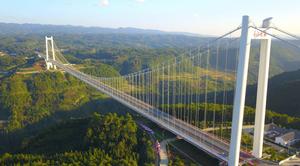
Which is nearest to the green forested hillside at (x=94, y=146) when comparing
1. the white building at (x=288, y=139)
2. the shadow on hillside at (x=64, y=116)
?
the white building at (x=288, y=139)

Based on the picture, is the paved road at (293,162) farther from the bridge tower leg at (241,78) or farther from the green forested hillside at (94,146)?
Answer: the green forested hillside at (94,146)

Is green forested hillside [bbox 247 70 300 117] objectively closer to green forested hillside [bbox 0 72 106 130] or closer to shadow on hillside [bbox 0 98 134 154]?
shadow on hillside [bbox 0 98 134 154]

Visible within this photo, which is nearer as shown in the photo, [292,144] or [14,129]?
[292,144]

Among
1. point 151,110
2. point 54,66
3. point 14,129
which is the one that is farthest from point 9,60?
point 151,110

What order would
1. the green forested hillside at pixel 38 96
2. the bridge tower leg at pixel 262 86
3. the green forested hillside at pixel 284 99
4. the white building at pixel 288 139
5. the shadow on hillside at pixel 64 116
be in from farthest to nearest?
the green forested hillside at pixel 38 96
the shadow on hillside at pixel 64 116
the green forested hillside at pixel 284 99
the white building at pixel 288 139
the bridge tower leg at pixel 262 86

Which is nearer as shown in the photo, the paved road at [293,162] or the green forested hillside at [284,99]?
the paved road at [293,162]

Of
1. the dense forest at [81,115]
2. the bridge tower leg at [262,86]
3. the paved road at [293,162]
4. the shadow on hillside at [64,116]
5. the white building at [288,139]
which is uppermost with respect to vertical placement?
the bridge tower leg at [262,86]

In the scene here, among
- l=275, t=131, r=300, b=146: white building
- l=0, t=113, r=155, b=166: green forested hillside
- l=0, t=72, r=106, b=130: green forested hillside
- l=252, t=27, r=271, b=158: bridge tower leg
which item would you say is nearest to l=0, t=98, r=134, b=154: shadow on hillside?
l=0, t=72, r=106, b=130: green forested hillside

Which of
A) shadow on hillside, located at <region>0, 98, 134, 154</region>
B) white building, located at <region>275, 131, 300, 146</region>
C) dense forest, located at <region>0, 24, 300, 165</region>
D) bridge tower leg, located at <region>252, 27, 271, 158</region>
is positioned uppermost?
bridge tower leg, located at <region>252, 27, 271, 158</region>

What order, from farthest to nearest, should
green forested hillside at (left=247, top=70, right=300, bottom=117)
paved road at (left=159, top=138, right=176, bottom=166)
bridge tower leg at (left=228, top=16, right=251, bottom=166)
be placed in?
green forested hillside at (left=247, top=70, right=300, bottom=117)
paved road at (left=159, top=138, right=176, bottom=166)
bridge tower leg at (left=228, top=16, right=251, bottom=166)

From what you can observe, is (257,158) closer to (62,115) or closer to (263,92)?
(263,92)

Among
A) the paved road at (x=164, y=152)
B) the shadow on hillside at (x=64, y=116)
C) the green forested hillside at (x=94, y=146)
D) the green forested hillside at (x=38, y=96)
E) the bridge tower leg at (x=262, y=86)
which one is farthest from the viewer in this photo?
the green forested hillside at (x=38, y=96)
